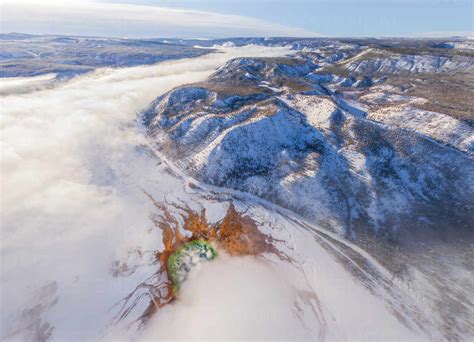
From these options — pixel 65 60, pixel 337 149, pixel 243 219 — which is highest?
pixel 337 149

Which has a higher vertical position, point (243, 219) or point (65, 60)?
point (65, 60)

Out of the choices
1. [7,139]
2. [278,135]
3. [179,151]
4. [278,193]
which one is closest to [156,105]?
[179,151]

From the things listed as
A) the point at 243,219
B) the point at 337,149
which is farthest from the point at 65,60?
the point at 337,149

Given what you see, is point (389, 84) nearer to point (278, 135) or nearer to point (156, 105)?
point (278, 135)

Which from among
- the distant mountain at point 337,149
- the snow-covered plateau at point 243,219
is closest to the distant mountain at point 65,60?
the snow-covered plateau at point 243,219

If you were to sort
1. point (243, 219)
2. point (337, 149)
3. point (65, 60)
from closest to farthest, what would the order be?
point (243, 219), point (337, 149), point (65, 60)

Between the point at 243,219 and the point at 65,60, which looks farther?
the point at 65,60

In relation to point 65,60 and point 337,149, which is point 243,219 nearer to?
point 337,149

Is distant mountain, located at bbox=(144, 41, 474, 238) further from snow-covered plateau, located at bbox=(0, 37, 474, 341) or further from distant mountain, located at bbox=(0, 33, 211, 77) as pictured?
distant mountain, located at bbox=(0, 33, 211, 77)
